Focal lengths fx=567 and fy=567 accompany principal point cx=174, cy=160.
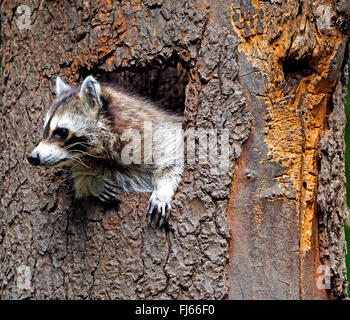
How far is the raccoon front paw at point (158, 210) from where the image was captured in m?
3.28

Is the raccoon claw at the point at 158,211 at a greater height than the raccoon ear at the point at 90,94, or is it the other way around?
the raccoon ear at the point at 90,94

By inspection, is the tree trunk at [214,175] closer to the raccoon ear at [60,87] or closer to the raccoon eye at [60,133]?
the raccoon ear at [60,87]

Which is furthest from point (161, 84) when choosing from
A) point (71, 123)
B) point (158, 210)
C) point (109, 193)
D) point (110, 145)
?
point (158, 210)

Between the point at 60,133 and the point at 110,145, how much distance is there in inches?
13.9

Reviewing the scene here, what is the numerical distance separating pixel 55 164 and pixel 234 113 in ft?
3.62

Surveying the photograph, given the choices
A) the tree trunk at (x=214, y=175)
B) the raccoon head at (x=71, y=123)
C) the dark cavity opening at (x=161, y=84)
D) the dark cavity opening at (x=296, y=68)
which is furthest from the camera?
the dark cavity opening at (x=161, y=84)

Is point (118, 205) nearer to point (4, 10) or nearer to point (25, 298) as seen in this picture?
point (25, 298)

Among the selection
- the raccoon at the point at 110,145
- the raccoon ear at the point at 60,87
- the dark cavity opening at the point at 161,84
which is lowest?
the raccoon at the point at 110,145

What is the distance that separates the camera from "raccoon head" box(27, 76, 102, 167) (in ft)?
11.2

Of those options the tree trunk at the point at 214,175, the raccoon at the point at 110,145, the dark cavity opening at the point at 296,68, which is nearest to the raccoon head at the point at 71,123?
the raccoon at the point at 110,145

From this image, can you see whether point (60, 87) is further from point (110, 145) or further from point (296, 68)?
point (296, 68)

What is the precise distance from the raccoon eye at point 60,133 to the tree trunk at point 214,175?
362 mm

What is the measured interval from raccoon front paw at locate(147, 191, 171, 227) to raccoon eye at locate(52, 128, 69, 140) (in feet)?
2.24

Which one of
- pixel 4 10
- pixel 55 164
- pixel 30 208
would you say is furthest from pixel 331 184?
pixel 4 10
